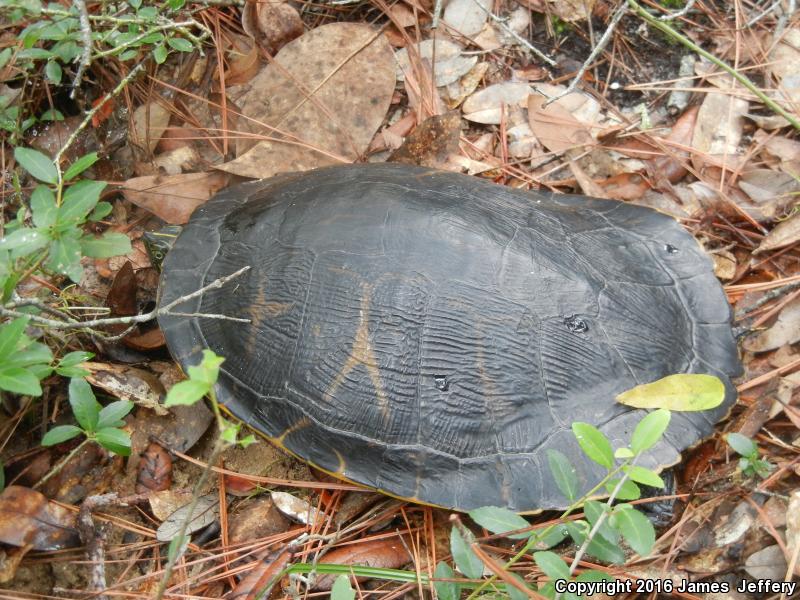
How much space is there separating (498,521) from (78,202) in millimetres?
1606

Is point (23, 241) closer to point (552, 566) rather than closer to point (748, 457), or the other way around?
point (552, 566)

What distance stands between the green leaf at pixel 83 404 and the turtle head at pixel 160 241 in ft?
2.93

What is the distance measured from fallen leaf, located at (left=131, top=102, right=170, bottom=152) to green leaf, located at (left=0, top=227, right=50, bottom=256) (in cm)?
157

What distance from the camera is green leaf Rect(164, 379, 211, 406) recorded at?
58.8 inches

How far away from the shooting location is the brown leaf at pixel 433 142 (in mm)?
3338

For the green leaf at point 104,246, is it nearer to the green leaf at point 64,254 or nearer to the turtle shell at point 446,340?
the green leaf at point 64,254

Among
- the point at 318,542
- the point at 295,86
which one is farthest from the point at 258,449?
the point at 295,86

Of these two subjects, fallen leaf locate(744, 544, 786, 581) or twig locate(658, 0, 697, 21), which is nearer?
fallen leaf locate(744, 544, 786, 581)

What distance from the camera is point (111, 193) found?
3369mm

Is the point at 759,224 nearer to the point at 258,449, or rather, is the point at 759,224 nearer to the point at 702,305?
the point at 702,305

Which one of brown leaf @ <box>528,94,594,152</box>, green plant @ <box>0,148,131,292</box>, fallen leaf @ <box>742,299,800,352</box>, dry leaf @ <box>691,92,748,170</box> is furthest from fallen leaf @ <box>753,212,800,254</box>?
green plant @ <box>0,148,131,292</box>

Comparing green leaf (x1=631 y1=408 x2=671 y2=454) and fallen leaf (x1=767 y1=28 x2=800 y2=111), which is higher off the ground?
fallen leaf (x1=767 y1=28 x2=800 y2=111)

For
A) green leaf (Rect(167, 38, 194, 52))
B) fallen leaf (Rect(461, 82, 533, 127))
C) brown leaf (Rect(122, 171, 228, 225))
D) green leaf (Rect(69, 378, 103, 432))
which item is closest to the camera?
green leaf (Rect(69, 378, 103, 432))

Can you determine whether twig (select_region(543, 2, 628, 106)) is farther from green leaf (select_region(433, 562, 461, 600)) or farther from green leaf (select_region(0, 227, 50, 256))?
green leaf (select_region(0, 227, 50, 256))
